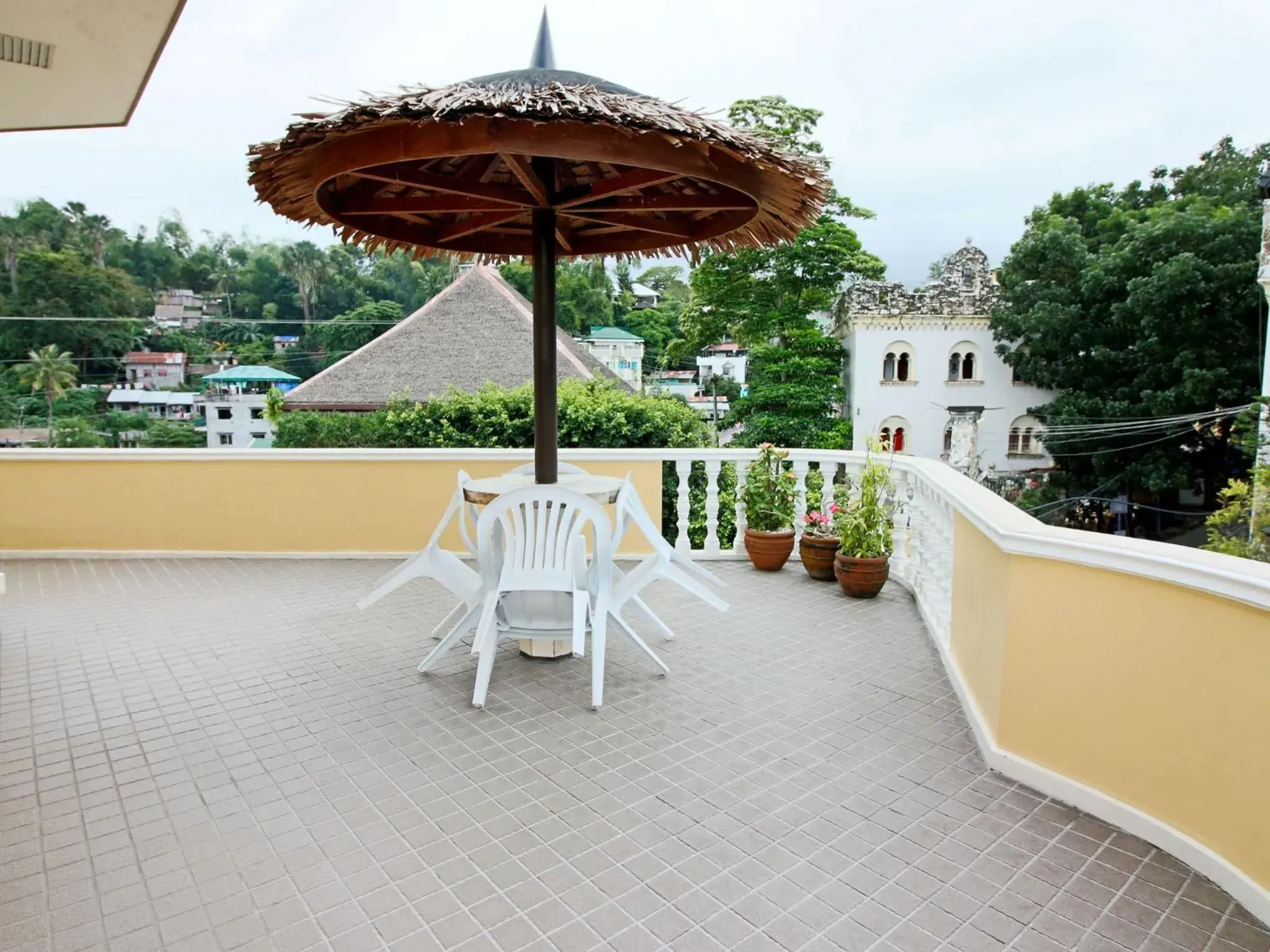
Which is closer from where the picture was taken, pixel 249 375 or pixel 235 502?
pixel 235 502

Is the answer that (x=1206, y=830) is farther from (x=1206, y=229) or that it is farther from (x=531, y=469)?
(x=1206, y=229)

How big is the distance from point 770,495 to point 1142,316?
21403 mm

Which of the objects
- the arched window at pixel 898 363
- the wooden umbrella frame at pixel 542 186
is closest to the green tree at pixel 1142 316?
the arched window at pixel 898 363

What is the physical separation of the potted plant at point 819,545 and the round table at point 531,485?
65.9 inches

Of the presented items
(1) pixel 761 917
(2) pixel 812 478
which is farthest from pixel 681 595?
(1) pixel 761 917

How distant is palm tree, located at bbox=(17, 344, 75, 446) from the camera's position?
3225 centimetres

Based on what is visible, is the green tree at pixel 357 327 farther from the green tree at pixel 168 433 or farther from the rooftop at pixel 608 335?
the rooftop at pixel 608 335

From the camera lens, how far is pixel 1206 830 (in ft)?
6.78

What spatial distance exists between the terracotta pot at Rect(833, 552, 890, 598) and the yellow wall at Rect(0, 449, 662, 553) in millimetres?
1553

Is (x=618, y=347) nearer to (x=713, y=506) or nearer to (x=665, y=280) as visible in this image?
(x=665, y=280)

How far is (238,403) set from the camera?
114 feet

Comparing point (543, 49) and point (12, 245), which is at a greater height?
point (12, 245)

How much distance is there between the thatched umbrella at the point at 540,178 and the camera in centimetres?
250

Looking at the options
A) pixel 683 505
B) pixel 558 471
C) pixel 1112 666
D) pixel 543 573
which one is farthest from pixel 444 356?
pixel 1112 666
